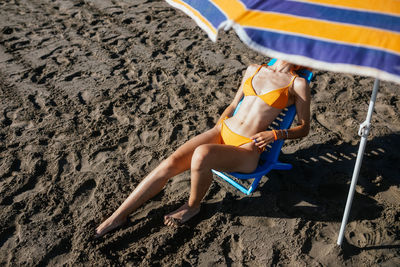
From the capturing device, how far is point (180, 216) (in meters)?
3.29

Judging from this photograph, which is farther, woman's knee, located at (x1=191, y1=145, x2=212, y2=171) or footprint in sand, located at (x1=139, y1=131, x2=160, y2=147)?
footprint in sand, located at (x1=139, y1=131, x2=160, y2=147)

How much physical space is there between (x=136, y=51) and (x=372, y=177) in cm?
375

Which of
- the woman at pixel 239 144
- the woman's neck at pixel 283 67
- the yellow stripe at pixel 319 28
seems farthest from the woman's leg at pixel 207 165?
the yellow stripe at pixel 319 28

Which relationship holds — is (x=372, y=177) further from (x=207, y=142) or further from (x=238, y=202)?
(x=207, y=142)

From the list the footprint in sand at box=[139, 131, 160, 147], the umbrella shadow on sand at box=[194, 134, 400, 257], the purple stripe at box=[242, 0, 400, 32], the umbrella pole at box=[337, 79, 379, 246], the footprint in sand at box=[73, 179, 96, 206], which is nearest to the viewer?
the purple stripe at box=[242, 0, 400, 32]

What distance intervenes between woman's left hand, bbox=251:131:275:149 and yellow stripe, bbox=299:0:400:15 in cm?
131

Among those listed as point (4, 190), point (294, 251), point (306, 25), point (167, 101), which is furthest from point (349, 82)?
point (4, 190)

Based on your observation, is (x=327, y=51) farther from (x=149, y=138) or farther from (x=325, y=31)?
(x=149, y=138)

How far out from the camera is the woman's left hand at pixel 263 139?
10.7 ft

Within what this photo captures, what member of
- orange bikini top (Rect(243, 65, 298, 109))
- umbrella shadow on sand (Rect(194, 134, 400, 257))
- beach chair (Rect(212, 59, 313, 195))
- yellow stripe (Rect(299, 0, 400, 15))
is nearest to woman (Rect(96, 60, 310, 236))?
orange bikini top (Rect(243, 65, 298, 109))

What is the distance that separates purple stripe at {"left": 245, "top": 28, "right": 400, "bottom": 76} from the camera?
1.87m

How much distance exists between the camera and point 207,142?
11.4ft

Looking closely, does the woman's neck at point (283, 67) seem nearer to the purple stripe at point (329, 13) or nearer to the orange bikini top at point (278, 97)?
the orange bikini top at point (278, 97)

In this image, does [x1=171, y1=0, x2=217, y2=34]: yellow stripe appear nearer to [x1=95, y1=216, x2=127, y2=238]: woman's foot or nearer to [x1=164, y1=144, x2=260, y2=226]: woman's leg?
[x1=164, y1=144, x2=260, y2=226]: woman's leg
